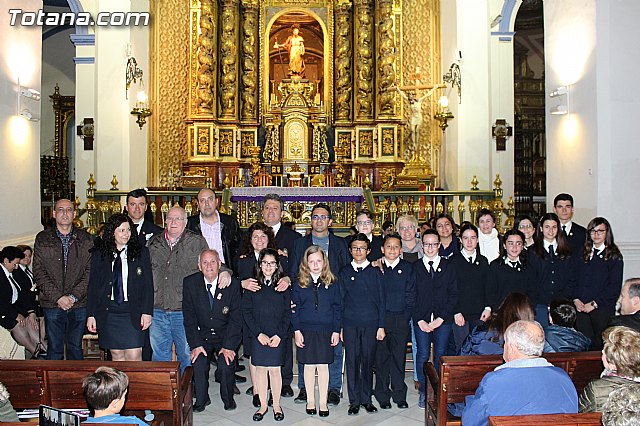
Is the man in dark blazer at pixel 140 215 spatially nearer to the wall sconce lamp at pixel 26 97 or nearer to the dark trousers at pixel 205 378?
the dark trousers at pixel 205 378

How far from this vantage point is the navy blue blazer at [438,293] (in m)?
5.71

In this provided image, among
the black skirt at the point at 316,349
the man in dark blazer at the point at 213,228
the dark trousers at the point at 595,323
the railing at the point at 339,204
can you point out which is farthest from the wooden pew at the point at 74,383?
the railing at the point at 339,204

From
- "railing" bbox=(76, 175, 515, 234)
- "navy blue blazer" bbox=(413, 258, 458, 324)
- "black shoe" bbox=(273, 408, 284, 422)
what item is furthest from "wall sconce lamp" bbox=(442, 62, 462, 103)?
"black shoe" bbox=(273, 408, 284, 422)

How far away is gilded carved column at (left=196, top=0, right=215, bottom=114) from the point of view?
→ 1492 cm

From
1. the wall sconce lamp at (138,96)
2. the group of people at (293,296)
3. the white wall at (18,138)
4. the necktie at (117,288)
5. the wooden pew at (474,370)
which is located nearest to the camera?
the wooden pew at (474,370)

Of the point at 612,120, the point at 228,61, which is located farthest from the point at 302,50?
the point at 612,120

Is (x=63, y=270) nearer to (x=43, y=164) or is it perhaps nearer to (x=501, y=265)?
(x=501, y=265)

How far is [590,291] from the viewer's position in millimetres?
5992

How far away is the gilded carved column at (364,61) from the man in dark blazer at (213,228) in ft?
30.5

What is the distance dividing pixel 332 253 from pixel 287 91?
9.78 meters

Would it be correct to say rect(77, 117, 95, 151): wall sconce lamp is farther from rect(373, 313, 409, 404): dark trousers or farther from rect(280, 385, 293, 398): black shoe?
rect(373, 313, 409, 404): dark trousers

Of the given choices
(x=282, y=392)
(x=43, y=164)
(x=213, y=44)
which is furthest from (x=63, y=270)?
(x=43, y=164)

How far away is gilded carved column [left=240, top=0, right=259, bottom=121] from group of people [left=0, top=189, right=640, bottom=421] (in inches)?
378

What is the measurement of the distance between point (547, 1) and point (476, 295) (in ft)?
16.3
